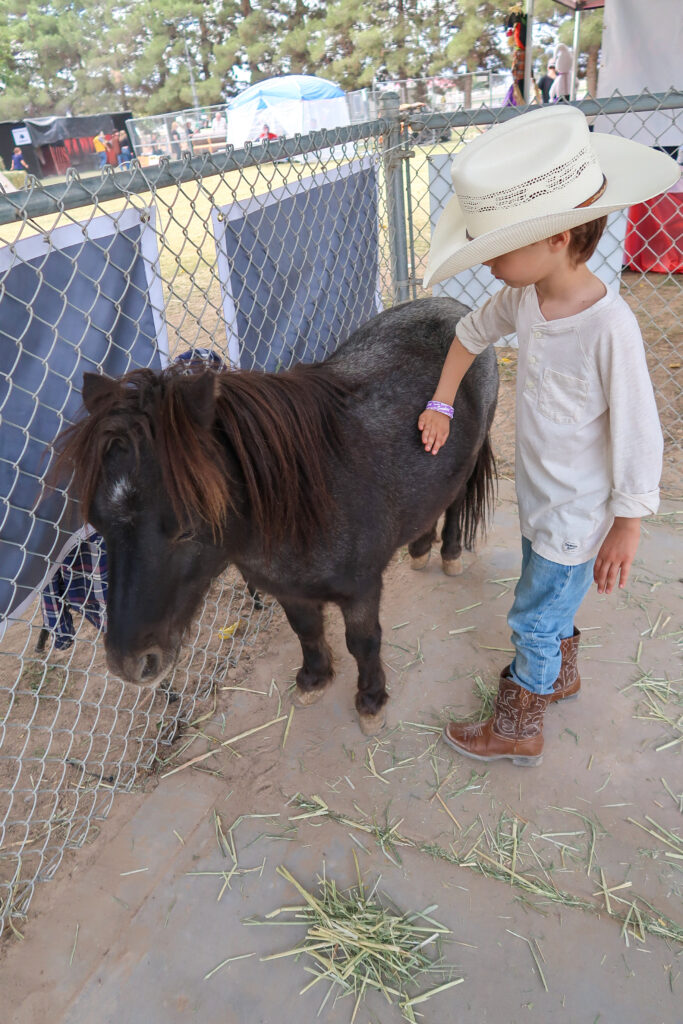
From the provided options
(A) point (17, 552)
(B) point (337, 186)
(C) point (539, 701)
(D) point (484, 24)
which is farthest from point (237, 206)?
(D) point (484, 24)

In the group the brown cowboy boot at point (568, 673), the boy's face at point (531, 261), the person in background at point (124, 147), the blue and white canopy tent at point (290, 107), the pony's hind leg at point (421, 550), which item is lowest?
the person in background at point (124, 147)

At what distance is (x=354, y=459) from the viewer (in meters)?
2.05

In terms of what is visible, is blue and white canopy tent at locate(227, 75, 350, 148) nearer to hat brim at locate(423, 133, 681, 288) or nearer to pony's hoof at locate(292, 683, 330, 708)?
hat brim at locate(423, 133, 681, 288)

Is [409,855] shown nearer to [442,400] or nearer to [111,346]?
[442,400]

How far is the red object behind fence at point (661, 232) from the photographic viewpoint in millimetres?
5832

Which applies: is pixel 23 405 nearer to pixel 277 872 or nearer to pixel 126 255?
pixel 126 255

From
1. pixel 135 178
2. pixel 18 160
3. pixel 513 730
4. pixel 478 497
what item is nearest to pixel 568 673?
pixel 513 730

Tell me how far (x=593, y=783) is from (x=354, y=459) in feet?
4.36

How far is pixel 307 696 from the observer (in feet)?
8.24

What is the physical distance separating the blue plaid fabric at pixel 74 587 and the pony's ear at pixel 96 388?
623 mm

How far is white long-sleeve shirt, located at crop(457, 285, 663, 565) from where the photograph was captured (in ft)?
5.16

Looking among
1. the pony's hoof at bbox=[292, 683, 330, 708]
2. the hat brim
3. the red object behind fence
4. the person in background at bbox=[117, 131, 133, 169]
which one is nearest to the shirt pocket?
the hat brim

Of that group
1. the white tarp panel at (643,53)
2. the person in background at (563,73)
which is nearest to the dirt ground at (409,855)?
the white tarp panel at (643,53)

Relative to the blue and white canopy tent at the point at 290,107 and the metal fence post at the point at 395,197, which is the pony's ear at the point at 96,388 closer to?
the metal fence post at the point at 395,197
